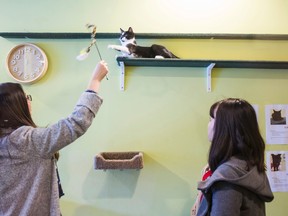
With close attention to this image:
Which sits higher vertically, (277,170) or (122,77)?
(122,77)

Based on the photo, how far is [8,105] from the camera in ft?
3.37

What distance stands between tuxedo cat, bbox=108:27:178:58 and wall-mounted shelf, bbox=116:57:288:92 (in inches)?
1.4

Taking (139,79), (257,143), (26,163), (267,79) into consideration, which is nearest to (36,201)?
(26,163)

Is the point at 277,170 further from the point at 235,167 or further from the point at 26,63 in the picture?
the point at 26,63

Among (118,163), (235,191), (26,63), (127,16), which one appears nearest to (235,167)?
(235,191)

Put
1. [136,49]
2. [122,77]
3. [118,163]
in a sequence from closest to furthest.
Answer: [118,163] < [136,49] < [122,77]

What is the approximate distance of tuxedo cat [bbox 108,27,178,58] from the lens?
6.03ft

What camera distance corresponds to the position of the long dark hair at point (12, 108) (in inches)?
40.3

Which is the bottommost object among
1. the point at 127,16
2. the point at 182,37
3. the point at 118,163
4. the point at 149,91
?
the point at 118,163

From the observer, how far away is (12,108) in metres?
1.03

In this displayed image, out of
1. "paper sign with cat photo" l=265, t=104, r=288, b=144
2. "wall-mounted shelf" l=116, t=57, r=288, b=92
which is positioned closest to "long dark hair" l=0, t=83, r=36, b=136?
"wall-mounted shelf" l=116, t=57, r=288, b=92

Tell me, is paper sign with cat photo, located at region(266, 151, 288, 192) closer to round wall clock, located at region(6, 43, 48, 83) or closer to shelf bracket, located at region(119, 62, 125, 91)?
shelf bracket, located at region(119, 62, 125, 91)

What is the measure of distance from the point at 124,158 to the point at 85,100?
927 mm

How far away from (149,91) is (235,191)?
110 cm
